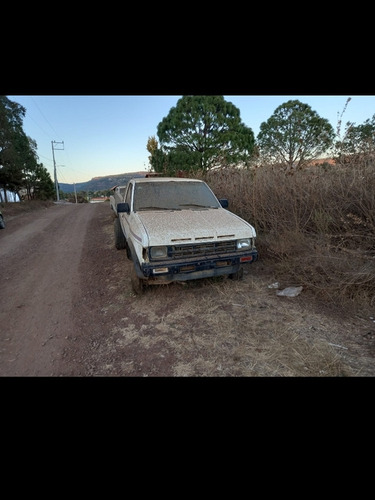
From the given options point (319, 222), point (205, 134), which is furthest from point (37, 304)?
point (205, 134)

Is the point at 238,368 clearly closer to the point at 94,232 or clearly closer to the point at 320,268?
the point at 320,268

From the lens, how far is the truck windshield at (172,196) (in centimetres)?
409

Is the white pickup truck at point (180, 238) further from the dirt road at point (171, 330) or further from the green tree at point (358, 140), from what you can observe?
the green tree at point (358, 140)

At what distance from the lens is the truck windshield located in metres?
4.09

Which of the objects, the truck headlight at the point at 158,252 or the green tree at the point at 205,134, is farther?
the green tree at the point at 205,134

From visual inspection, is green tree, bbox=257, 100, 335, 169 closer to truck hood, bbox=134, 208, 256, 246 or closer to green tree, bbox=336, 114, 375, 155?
green tree, bbox=336, 114, 375, 155

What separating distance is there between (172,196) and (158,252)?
5.16ft

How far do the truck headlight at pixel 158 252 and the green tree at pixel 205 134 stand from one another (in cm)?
814

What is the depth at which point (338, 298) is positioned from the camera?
11.0ft

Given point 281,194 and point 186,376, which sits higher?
point 281,194

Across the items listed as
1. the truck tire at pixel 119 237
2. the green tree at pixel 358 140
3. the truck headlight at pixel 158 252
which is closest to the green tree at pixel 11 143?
the truck tire at pixel 119 237

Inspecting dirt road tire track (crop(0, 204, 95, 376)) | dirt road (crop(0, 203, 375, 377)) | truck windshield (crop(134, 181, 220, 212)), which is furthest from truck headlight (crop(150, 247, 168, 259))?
dirt road tire track (crop(0, 204, 95, 376))
